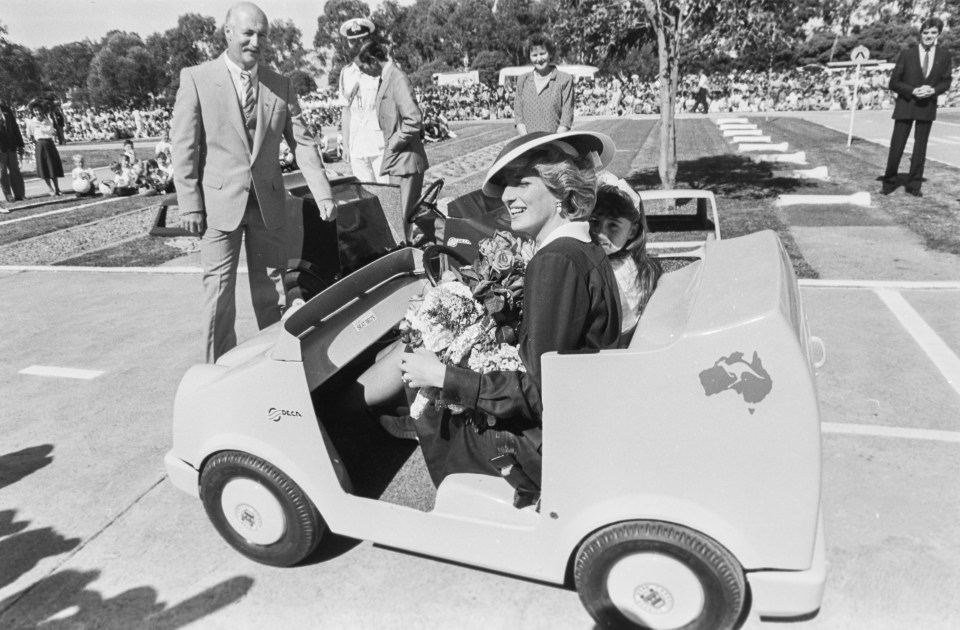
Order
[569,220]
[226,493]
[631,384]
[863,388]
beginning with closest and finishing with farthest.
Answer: [631,384], [569,220], [226,493], [863,388]

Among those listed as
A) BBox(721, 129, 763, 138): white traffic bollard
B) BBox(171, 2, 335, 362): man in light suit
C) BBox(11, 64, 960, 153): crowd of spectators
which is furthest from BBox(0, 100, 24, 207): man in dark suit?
BBox(721, 129, 763, 138): white traffic bollard

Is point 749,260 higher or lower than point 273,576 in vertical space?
higher

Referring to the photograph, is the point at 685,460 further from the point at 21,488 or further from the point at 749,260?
the point at 21,488

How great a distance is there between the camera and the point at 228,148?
4.06m

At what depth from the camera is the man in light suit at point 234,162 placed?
12.8ft

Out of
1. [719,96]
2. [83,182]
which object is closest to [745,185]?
[83,182]

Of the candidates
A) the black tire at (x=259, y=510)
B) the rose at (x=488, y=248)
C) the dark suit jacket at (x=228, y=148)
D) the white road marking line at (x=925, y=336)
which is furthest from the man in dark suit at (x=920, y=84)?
the black tire at (x=259, y=510)

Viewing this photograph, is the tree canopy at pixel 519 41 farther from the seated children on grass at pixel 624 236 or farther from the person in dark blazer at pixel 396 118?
the seated children on grass at pixel 624 236

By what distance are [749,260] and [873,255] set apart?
194 inches

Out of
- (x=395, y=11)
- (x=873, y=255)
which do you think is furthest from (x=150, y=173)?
(x=395, y=11)

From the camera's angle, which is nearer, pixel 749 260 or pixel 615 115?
pixel 749 260

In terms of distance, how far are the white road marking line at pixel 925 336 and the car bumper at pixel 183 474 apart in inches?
153

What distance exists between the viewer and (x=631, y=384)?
191 cm

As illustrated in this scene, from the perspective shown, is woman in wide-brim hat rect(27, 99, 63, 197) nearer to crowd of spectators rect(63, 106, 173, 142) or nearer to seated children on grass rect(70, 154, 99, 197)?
seated children on grass rect(70, 154, 99, 197)
